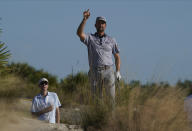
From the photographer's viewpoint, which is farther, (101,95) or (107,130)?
(101,95)

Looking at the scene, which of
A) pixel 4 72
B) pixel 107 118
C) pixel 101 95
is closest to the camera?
pixel 107 118

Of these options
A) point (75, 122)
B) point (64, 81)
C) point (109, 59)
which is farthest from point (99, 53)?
point (64, 81)

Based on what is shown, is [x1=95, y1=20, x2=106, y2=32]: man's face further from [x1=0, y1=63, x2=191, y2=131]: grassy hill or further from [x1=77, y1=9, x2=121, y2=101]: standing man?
[x1=0, y1=63, x2=191, y2=131]: grassy hill

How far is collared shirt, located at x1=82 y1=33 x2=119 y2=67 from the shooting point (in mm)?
7320

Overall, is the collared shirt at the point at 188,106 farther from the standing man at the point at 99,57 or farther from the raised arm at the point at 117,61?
the raised arm at the point at 117,61

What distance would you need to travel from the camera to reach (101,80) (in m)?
7.22

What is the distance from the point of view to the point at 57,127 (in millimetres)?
6125

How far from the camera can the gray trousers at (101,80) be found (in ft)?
23.5

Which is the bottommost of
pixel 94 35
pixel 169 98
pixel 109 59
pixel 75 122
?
pixel 75 122

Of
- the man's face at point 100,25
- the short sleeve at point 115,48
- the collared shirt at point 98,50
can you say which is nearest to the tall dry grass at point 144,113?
the collared shirt at point 98,50

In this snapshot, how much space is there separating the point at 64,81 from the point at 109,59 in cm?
1327

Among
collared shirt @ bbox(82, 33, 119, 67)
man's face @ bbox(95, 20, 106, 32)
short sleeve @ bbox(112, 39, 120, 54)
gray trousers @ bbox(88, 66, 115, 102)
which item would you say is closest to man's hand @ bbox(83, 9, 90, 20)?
man's face @ bbox(95, 20, 106, 32)

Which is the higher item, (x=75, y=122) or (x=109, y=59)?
(x=109, y=59)

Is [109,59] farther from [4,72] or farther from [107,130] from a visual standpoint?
[4,72]
